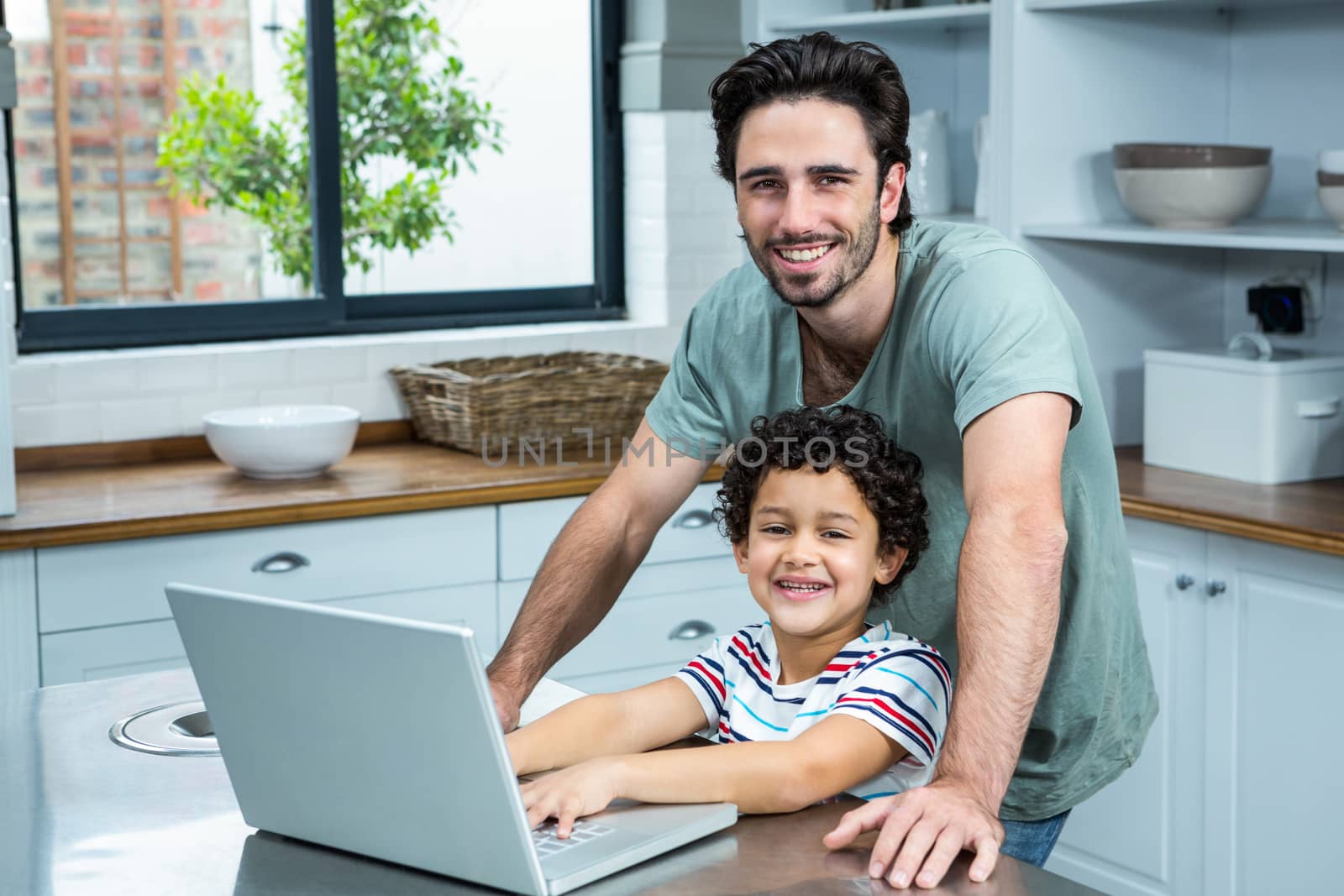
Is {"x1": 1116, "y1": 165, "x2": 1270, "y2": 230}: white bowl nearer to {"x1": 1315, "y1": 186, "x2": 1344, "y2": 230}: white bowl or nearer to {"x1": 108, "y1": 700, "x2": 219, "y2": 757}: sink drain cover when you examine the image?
{"x1": 1315, "y1": 186, "x2": 1344, "y2": 230}: white bowl

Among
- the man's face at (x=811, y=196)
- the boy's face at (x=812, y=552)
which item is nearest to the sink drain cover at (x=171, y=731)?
the boy's face at (x=812, y=552)

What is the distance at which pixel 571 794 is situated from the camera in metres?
1.38

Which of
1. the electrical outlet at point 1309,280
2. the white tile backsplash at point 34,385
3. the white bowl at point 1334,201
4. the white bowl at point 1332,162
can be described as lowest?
the white tile backsplash at point 34,385

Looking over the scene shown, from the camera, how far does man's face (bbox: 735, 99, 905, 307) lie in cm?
183

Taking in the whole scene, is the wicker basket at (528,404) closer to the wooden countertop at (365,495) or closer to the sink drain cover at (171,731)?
the wooden countertop at (365,495)

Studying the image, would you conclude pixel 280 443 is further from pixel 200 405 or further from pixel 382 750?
pixel 382 750

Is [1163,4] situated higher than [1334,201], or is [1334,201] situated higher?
[1163,4]

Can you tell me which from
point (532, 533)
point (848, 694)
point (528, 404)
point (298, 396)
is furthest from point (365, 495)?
point (848, 694)

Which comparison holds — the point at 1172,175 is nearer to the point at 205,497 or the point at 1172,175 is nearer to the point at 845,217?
the point at 845,217

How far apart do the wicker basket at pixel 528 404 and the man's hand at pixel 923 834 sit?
7.43 feet

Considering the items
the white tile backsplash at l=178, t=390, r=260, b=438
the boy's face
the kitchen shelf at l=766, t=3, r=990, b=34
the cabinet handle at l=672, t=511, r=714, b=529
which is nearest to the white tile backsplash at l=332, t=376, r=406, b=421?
the white tile backsplash at l=178, t=390, r=260, b=438

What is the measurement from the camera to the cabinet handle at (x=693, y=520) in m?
3.55

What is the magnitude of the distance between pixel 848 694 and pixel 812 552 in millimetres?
183

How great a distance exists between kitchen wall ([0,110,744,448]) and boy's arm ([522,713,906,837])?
2.16 m
